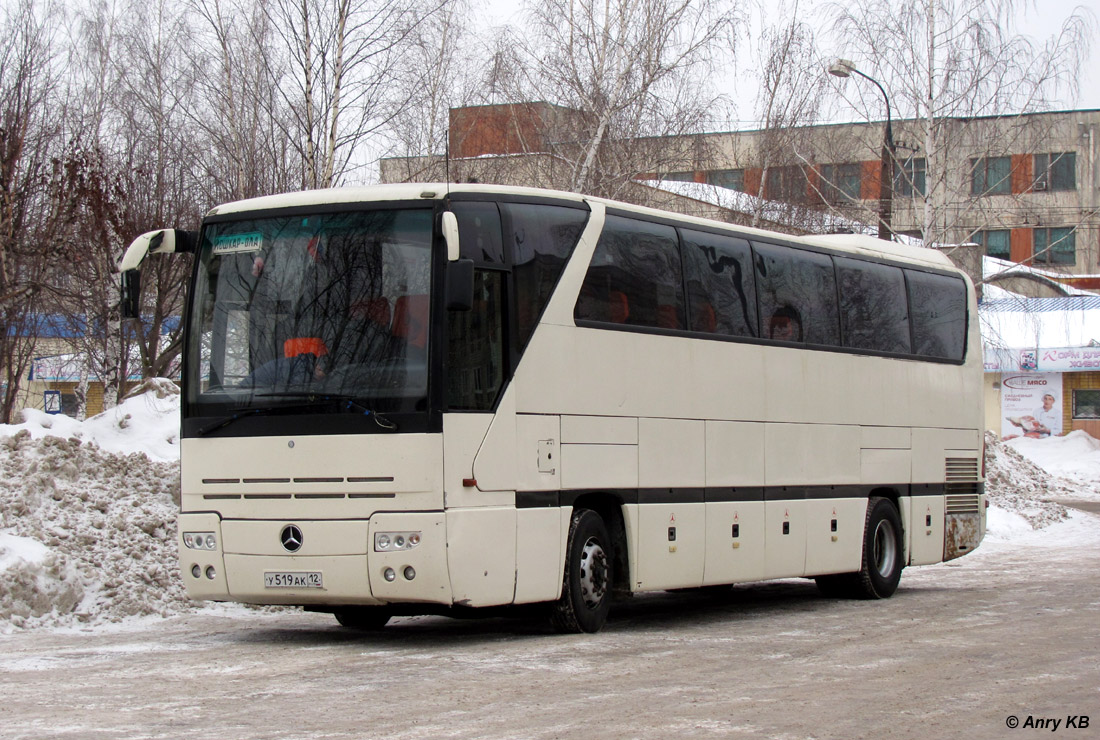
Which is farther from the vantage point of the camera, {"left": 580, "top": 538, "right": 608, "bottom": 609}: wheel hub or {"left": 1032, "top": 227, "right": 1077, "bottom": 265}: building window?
{"left": 1032, "top": 227, "right": 1077, "bottom": 265}: building window

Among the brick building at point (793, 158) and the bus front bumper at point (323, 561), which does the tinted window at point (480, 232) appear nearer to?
the bus front bumper at point (323, 561)

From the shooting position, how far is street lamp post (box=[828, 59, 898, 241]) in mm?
27859

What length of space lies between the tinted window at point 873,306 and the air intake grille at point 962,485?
6.31 feet

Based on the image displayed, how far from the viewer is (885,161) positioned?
1113 inches

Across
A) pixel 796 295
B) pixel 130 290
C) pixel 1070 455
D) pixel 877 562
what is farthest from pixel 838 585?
pixel 1070 455

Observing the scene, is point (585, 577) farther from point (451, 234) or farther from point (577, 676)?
point (451, 234)

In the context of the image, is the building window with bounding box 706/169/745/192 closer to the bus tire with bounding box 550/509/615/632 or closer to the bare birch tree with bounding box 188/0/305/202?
the bare birch tree with bounding box 188/0/305/202

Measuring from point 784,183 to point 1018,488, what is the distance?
8659 mm

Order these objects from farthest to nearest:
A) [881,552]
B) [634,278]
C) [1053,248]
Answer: [1053,248], [881,552], [634,278]

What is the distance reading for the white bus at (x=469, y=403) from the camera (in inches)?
428

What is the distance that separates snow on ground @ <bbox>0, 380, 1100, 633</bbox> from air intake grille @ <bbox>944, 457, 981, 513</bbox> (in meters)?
9.19

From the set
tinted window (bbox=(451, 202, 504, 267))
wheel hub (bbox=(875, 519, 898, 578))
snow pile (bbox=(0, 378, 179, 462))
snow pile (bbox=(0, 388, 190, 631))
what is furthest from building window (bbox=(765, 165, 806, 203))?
tinted window (bbox=(451, 202, 504, 267))

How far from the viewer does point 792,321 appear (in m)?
15.1

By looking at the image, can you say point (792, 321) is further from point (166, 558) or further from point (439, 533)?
point (166, 558)
